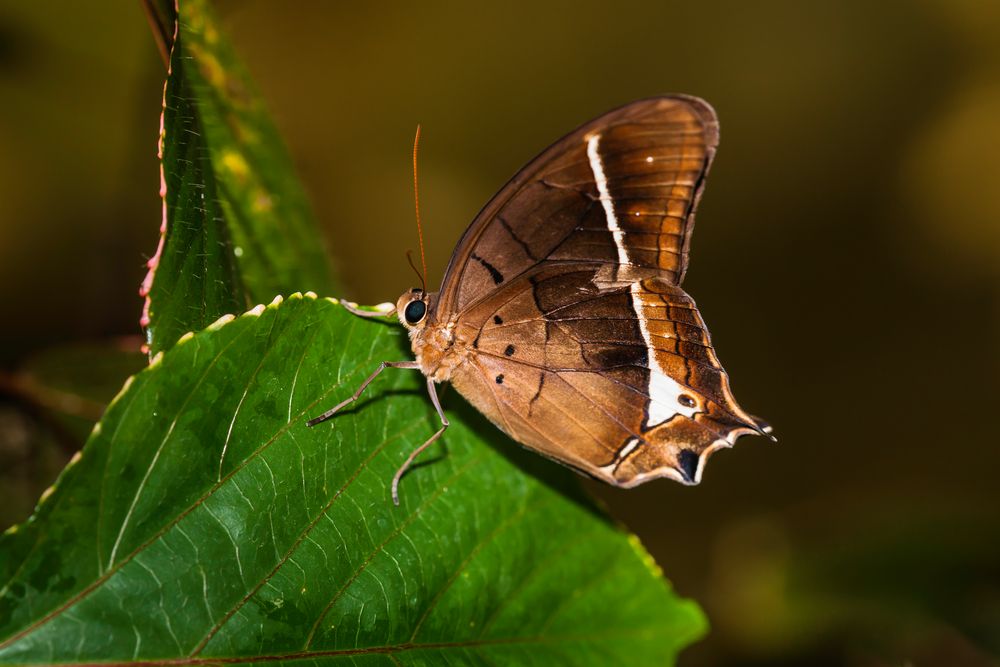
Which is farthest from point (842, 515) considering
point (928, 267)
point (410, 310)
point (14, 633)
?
point (14, 633)

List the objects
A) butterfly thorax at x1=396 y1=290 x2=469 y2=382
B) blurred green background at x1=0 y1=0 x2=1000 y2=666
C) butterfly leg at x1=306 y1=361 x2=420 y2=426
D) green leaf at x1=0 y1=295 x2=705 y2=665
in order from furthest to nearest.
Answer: blurred green background at x1=0 y1=0 x2=1000 y2=666
butterfly thorax at x1=396 y1=290 x2=469 y2=382
butterfly leg at x1=306 y1=361 x2=420 y2=426
green leaf at x1=0 y1=295 x2=705 y2=665

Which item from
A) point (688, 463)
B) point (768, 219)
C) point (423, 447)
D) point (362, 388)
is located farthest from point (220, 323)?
point (768, 219)

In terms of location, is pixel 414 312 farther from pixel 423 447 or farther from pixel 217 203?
pixel 217 203

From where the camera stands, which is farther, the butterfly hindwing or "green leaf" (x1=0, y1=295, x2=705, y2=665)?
the butterfly hindwing

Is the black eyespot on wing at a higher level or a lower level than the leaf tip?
lower

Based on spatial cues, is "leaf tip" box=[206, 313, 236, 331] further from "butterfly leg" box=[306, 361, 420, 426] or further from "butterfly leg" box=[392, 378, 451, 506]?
"butterfly leg" box=[392, 378, 451, 506]

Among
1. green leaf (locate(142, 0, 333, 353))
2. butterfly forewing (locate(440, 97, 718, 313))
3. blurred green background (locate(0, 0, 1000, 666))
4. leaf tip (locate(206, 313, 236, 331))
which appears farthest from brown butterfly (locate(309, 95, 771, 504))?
blurred green background (locate(0, 0, 1000, 666))

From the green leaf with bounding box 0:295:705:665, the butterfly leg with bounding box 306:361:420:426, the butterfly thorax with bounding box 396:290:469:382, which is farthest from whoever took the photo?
the butterfly thorax with bounding box 396:290:469:382
